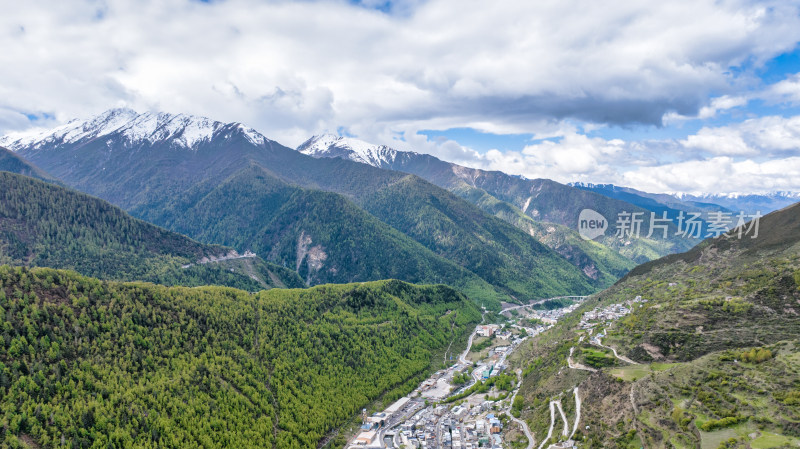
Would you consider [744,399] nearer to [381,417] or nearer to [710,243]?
[381,417]

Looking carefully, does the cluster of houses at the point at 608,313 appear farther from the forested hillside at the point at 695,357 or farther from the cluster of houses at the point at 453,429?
the cluster of houses at the point at 453,429

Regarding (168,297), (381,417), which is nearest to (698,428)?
(381,417)

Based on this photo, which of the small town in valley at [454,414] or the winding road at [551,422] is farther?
the small town in valley at [454,414]

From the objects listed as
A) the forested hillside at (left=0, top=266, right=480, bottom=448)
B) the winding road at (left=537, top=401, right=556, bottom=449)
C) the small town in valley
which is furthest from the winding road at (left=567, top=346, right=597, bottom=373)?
the forested hillside at (left=0, top=266, right=480, bottom=448)

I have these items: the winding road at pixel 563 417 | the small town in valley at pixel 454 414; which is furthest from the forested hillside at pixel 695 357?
the small town in valley at pixel 454 414

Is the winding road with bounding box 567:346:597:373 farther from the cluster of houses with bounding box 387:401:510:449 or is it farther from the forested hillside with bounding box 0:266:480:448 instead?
the forested hillside with bounding box 0:266:480:448

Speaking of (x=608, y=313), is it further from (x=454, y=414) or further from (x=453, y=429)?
(x=453, y=429)

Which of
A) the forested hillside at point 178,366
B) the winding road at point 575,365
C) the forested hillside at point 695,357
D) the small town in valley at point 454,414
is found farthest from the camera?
the winding road at point 575,365

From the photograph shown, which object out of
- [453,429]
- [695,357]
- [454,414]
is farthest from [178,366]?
[695,357]
